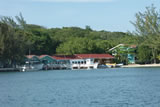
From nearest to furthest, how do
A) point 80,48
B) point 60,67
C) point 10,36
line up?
1. point 10,36
2. point 60,67
3. point 80,48

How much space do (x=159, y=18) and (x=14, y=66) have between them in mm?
35503

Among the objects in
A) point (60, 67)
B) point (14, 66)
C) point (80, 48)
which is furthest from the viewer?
point (80, 48)

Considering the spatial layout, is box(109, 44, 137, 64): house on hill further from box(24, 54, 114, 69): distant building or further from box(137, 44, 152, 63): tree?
box(24, 54, 114, 69): distant building

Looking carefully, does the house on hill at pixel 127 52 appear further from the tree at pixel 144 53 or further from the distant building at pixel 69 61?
the distant building at pixel 69 61

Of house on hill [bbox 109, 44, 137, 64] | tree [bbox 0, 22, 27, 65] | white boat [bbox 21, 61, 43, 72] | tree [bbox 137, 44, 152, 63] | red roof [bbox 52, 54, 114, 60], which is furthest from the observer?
house on hill [bbox 109, 44, 137, 64]

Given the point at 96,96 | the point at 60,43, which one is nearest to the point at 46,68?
the point at 60,43

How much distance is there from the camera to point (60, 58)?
87.6m

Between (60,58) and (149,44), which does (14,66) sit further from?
(149,44)

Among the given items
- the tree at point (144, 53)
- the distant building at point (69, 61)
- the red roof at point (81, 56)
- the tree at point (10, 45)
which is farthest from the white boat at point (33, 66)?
the tree at point (144, 53)

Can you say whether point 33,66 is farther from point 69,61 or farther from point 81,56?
point 81,56

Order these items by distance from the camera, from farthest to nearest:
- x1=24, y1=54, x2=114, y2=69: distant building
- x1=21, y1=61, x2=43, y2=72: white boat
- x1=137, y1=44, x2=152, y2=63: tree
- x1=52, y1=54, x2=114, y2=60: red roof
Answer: x1=137, y1=44, x2=152, y2=63: tree → x1=52, y1=54, x2=114, y2=60: red roof → x1=24, y1=54, x2=114, y2=69: distant building → x1=21, y1=61, x2=43, y2=72: white boat

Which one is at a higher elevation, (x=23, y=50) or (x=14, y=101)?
(x=23, y=50)

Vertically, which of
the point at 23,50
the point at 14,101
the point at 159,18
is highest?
the point at 159,18

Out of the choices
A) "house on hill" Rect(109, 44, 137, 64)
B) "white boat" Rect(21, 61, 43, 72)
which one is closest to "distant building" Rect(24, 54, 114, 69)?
"white boat" Rect(21, 61, 43, 72)
